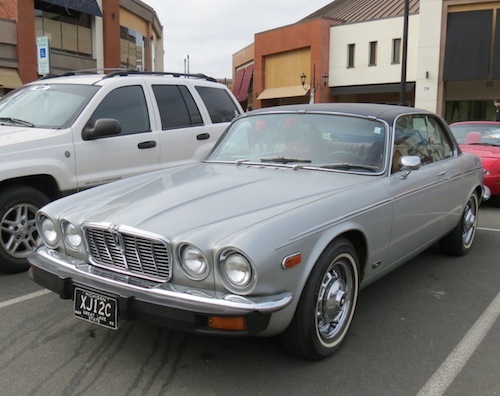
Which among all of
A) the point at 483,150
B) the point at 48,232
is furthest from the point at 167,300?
the point at 483,150

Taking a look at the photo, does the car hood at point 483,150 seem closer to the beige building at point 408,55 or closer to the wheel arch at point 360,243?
the wheel arch at point 360,243

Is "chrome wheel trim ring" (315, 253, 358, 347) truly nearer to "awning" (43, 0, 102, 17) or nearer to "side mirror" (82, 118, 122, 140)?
"side mirror" (82, 118, 122, 140)

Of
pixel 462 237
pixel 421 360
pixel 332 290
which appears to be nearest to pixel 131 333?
pixel 332 290

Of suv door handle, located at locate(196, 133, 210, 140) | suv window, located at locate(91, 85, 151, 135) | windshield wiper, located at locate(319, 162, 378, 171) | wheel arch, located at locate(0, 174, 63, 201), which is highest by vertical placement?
suv window, located at locate(91, 85, 151, 135)

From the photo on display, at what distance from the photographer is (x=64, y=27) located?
25234mm

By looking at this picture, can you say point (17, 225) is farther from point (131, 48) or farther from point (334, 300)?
point (131, 48)

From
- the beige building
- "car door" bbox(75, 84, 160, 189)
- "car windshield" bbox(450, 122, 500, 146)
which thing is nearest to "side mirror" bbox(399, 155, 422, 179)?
"car door" bbox(75, 84, 160, 189)

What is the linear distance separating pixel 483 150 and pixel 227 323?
7253mm

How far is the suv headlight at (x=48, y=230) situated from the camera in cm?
333

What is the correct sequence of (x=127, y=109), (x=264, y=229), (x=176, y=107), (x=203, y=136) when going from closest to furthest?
1. (x=264, y=229)
2. (x=127, y=109)
3. (x=176, y=107)
4. (x=203, y=136)

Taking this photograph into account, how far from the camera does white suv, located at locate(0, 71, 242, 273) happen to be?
4695 millimetres

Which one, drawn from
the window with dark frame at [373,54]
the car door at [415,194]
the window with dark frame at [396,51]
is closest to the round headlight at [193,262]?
the car door at [415,194]

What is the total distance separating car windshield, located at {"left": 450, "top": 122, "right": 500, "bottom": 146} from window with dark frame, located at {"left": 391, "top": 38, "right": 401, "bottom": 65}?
86.3 ft

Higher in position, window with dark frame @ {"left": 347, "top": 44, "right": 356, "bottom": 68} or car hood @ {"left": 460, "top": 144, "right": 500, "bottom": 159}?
window with dark frame @ {"left": 347, "top": 44, "right": 356, "bottom": 68}
